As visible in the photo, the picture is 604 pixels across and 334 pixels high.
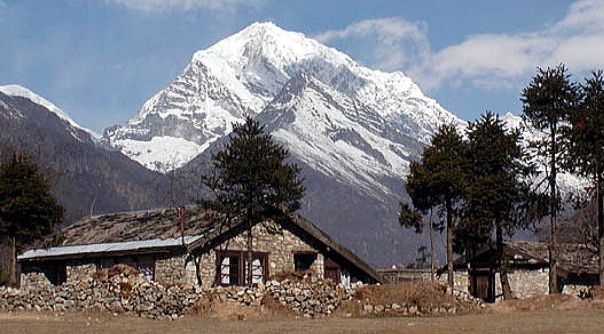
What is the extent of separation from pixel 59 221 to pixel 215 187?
33.2 feet

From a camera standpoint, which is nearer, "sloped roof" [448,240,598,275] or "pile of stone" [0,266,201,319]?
"pile of stone" [0,266,201,319]

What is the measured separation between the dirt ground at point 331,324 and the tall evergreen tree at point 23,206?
13.5 meters

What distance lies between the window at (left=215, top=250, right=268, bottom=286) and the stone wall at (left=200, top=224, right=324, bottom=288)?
232 mm

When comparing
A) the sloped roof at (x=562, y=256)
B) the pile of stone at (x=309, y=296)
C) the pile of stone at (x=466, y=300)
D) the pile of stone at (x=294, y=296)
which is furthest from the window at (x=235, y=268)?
the sloped roof at (x=562, y=256)

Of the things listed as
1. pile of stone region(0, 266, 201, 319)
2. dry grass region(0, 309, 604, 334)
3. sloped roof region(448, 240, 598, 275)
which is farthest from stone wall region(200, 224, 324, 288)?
sloped roof region(448, 240, 598, 275)

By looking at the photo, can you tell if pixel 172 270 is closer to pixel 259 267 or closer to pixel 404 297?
pixel 259 267

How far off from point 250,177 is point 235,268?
6.19 metres

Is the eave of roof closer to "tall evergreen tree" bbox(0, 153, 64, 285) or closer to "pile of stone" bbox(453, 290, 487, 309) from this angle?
"tall evergreen tree" bbox(0, 153, 64, 285)

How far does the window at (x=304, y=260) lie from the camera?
5131 centimetres

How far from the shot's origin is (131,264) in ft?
154

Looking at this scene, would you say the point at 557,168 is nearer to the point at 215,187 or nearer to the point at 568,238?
the point at 215,187

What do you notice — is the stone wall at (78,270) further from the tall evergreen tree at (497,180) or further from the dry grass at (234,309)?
the tall evergreen tree at (497,180)

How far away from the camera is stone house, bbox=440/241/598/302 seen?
61.8 m

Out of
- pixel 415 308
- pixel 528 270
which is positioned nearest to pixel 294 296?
pixel 415 308
